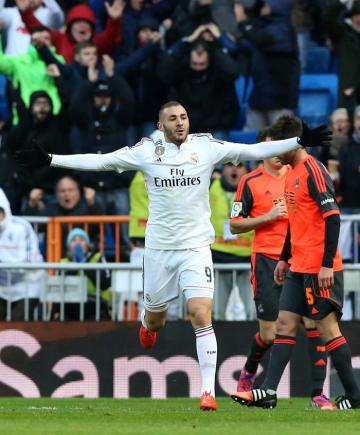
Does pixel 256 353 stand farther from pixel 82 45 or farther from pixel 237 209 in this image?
pixel 82 45

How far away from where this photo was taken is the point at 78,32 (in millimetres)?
20453

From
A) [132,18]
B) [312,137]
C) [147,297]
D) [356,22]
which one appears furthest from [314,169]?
[132,18]

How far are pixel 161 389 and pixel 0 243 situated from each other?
2759 millimetres

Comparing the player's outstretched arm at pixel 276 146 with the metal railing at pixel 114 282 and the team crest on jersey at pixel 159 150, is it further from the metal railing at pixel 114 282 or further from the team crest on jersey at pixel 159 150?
the metal railing at pixel 114 282

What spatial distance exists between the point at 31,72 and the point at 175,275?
8.20 metres

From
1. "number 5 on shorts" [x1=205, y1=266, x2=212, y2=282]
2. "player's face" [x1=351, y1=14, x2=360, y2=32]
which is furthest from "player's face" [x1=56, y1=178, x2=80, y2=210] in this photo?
"number 5 on shorts" [x1=205, y1=266, x2=212, y2=282]

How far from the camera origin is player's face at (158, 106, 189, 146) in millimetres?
12039

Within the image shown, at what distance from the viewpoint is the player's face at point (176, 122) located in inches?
474

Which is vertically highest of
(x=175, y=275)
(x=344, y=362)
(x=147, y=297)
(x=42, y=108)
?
(x=42, y=108)

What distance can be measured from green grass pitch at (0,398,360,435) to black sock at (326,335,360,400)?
0.32 m

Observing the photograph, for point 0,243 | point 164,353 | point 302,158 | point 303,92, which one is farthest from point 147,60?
point 302,158

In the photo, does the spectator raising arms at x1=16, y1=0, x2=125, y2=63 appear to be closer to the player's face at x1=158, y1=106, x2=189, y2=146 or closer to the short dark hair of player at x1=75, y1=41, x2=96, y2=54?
the short dark hair of player at x1=75, y1=41, x2=96, y2=54

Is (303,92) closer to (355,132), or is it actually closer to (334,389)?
(355,132)

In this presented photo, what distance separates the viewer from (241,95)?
21109 millimetres
